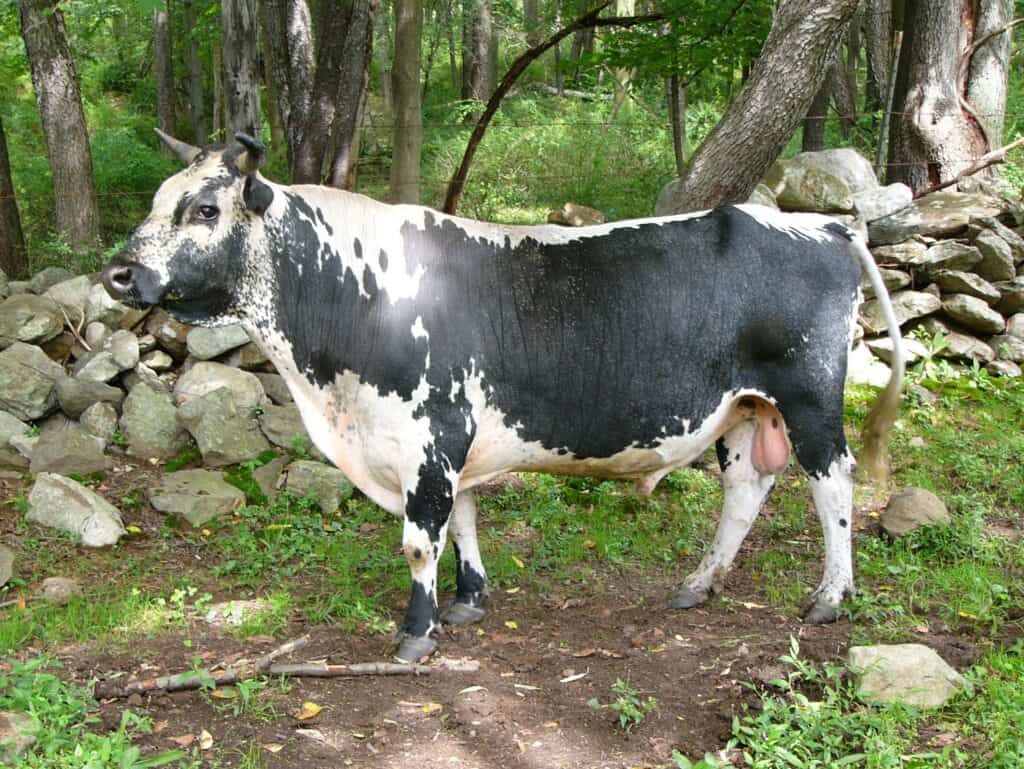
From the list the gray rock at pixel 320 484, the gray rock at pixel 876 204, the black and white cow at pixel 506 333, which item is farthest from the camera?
the gray rock at pixel 876 204

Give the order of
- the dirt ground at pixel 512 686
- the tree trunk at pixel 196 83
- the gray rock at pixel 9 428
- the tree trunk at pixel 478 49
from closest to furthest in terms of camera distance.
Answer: the dirt ground at pixel 512 686 → the gray rock at pixel 9 428 → the tree trunk at pixel 196 83 → the tree trunk at pixel 478 49

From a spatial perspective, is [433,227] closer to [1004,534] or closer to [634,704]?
[634,704]

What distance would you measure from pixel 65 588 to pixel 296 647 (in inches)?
60.2

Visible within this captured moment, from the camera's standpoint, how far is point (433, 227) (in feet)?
15.6

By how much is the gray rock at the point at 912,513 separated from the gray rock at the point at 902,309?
2.86m

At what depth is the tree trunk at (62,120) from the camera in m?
8.68

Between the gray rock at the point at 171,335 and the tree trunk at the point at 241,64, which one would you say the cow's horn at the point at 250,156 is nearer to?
the tree trunk at the point at 241,64

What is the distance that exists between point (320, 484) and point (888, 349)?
4.70 meters

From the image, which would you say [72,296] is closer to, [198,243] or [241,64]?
[241,64]

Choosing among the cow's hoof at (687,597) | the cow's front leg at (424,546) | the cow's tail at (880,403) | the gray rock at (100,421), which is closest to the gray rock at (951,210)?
the cow's tail at (880,403)

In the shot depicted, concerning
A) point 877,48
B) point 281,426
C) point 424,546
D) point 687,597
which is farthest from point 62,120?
point 877,48

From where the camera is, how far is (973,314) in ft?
28.4

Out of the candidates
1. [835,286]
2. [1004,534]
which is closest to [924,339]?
[1004,534]

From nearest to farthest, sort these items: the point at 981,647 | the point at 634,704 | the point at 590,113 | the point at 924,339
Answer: the point at 634,704 → the point at 981,647 → the point at 924,339 → the point at 590,113
